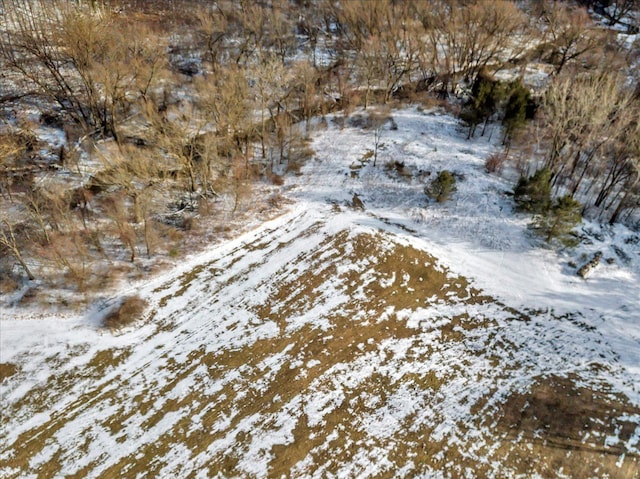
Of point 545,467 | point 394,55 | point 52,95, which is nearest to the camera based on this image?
point 545,467

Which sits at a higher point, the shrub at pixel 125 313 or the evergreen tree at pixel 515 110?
the evergreen tree at pixel 515 110

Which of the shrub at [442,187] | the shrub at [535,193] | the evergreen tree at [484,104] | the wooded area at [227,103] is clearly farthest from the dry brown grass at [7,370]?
the evergreen tree at [484,104]

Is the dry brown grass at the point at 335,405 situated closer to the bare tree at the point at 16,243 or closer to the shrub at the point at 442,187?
the bare tree at the point at 16,243

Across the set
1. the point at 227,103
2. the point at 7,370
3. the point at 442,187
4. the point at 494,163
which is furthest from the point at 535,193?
the point at 7,370

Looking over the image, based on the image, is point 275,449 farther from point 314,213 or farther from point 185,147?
point 185,147

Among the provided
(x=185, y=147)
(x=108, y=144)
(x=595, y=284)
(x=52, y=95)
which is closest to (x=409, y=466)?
(x=595, y=284)

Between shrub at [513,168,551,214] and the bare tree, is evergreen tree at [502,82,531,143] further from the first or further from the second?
the bare tree
